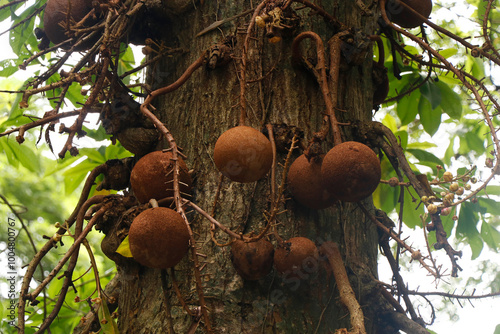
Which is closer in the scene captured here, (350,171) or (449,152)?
(350,171)

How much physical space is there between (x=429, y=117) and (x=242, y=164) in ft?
4.49

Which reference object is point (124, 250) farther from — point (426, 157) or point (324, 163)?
point (426, 157)

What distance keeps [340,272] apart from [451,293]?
1.29ft

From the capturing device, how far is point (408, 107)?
7.30 ft

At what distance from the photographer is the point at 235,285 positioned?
1232 millimetres

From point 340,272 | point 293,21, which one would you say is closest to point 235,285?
point 340,272

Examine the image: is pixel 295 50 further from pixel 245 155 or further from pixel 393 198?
pixel 393 198

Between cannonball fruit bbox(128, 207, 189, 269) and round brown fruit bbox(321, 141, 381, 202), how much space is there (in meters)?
0.38

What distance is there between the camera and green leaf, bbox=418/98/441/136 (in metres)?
2.14

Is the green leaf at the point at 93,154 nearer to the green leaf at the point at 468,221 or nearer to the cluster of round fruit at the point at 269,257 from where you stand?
the cluster of round fruit at the point at 269,257

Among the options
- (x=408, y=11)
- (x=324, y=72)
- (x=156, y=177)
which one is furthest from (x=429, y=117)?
(x=156, y=177)

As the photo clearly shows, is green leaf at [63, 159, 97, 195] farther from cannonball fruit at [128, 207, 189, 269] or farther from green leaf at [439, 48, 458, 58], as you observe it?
green leaf at [439, 48, 458, 58]

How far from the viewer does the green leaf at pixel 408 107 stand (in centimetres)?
221

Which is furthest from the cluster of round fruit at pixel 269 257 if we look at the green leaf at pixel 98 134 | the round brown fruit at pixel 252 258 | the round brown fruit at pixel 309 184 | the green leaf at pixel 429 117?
the green leaf at pixel 98 134
